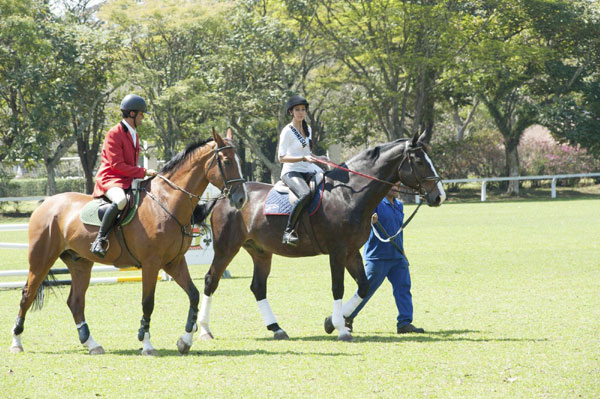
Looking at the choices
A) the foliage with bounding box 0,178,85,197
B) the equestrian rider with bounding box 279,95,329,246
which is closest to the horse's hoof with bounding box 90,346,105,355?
A: the equestrian rider with bounding box 279,95,329,246

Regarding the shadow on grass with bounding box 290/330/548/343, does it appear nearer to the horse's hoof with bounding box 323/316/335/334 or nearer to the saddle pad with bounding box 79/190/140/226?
the horse's hoof with bounding box 323/316/335/334

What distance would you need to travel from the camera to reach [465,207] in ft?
124

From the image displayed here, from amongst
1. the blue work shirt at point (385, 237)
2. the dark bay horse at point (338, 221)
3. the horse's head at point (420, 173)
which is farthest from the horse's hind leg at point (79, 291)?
the horse's head at point (420, 173)

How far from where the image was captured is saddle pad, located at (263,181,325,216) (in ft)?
A: 32.5

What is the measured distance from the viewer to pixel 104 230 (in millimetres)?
8633

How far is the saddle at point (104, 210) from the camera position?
28.8 feet

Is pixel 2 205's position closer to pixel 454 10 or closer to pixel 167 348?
pixel 454 10

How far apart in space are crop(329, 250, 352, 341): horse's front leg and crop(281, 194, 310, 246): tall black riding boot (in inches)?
20.4

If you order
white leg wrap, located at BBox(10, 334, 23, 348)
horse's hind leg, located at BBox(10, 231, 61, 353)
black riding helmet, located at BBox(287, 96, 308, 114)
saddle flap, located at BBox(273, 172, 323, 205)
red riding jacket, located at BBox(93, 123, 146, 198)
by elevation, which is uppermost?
black riding helmet, located at BBox(287, 96, 308, 114)

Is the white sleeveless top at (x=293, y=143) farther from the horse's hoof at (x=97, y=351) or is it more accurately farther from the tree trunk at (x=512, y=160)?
the tree trunk at (x=512, y=160)

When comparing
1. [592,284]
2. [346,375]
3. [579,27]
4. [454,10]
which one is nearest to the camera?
[346,375]

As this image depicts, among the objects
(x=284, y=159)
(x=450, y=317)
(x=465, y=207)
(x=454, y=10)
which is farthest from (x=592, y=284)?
(x=454, y=10)

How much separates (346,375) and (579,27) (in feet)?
136

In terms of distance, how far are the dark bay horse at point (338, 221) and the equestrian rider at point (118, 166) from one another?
180cm
